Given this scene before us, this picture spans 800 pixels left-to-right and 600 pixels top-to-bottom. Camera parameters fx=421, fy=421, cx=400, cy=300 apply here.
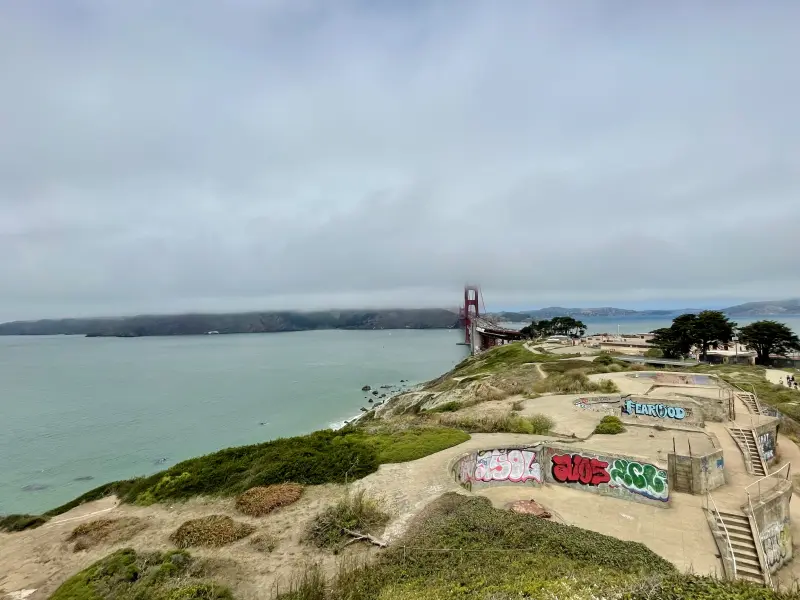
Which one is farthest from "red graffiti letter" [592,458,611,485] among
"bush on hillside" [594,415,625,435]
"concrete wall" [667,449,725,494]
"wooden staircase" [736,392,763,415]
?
"wooden staircase" [736,392,763,415]

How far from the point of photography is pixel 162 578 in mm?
13117

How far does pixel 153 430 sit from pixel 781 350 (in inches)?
3497

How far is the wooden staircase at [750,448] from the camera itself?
19562mm

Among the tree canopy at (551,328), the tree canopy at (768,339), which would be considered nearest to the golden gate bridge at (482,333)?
the tree canopy at (551,328)

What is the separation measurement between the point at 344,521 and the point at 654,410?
22.2m

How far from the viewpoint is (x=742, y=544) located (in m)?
13.4

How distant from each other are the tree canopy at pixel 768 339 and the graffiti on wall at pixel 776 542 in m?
60.4

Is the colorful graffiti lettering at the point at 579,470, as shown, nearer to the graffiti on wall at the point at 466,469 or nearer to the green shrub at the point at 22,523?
the graffiti on wall at the point at 466,469

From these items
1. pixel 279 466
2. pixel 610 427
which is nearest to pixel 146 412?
pixel 279 466

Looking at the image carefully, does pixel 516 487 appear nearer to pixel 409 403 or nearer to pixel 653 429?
pixel 653 429

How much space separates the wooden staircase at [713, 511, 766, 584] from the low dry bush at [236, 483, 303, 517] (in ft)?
52.4

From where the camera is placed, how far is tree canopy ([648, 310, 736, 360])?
62.4 meters

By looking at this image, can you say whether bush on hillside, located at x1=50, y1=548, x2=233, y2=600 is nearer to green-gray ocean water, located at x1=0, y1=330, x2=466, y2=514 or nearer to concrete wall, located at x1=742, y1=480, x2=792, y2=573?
concrete wall, located at x1=742, y1=480, x2=792, y2=573

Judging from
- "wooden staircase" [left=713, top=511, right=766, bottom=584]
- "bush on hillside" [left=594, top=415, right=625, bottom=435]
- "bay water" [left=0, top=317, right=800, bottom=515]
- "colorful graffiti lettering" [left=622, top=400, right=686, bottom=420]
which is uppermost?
"colorful graffiti lettering" [left=622, top=400, right=686, bottom=420]
